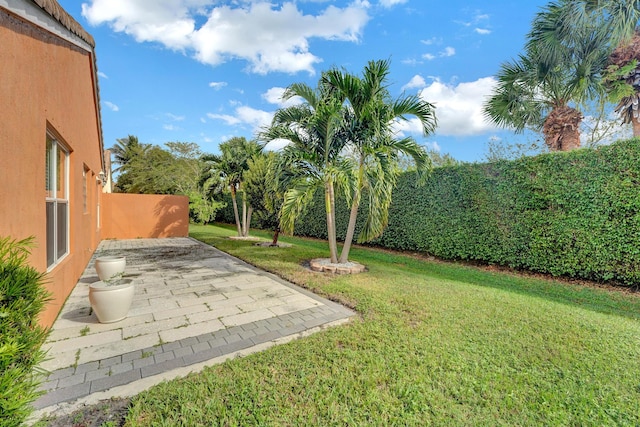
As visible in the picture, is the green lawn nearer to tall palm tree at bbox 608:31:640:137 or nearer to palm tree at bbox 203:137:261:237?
tall palm tree at bbox 608:31:640:137

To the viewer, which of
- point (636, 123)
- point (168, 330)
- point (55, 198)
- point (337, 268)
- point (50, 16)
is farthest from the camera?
point (636, 123)

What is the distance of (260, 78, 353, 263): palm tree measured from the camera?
5.98m

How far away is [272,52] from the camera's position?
35.3 ft

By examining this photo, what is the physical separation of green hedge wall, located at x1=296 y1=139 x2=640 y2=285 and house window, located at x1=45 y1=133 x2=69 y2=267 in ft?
29.5

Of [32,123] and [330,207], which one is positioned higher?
[32,123]

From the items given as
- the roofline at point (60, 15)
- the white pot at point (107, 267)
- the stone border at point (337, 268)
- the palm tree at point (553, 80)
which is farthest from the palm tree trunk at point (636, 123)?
the white pot at point (107, 267)

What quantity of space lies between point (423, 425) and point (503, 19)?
1110 centimetres

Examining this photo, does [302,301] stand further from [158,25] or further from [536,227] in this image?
[158,25]

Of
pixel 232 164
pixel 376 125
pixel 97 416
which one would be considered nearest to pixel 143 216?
pixel 232 164

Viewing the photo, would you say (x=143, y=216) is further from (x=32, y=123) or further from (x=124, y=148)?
(x=124, y=148)

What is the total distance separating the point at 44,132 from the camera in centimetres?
311

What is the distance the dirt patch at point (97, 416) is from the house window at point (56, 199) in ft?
8.36

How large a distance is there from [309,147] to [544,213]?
5884mm

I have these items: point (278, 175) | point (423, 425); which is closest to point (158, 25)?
point (278, 175)
